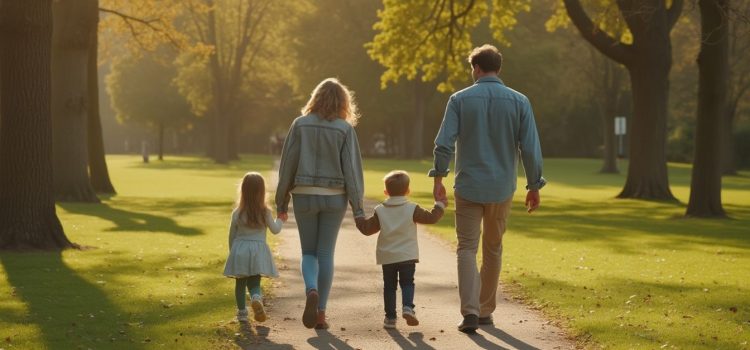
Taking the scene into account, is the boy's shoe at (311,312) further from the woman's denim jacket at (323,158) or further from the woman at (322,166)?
the woman's denim jacket at (323,158)

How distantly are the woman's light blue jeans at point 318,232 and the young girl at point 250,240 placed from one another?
0.87 ft

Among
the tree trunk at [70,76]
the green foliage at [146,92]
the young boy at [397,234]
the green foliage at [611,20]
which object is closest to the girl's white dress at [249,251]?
the young boy at [397,234]

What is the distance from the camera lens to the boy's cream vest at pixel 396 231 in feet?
27.1

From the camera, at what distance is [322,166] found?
26.2 ft

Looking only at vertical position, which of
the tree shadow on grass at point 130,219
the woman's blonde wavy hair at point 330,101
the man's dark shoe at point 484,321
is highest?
the woman's blonde wavy hair at point 330,101

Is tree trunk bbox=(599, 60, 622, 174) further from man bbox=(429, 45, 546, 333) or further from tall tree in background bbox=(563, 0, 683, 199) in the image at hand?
man bbox=(429, 45, 546, 333)

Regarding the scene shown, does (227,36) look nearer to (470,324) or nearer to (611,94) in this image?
(611,94)

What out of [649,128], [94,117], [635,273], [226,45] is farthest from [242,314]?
[226,45]

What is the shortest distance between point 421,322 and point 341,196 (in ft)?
4.24

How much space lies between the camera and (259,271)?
8.30 meters

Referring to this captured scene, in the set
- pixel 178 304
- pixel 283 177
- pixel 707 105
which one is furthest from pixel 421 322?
pixel 707 105

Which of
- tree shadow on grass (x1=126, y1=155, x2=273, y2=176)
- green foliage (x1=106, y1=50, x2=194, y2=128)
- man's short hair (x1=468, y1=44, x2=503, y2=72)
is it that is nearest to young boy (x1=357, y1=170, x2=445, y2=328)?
man's short hair (x1=468, y1=44, x2=503, y2=72)

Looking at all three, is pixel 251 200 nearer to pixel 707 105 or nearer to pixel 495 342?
pixel 495 342

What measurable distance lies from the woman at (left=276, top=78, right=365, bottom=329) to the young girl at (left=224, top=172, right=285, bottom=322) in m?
0.26
